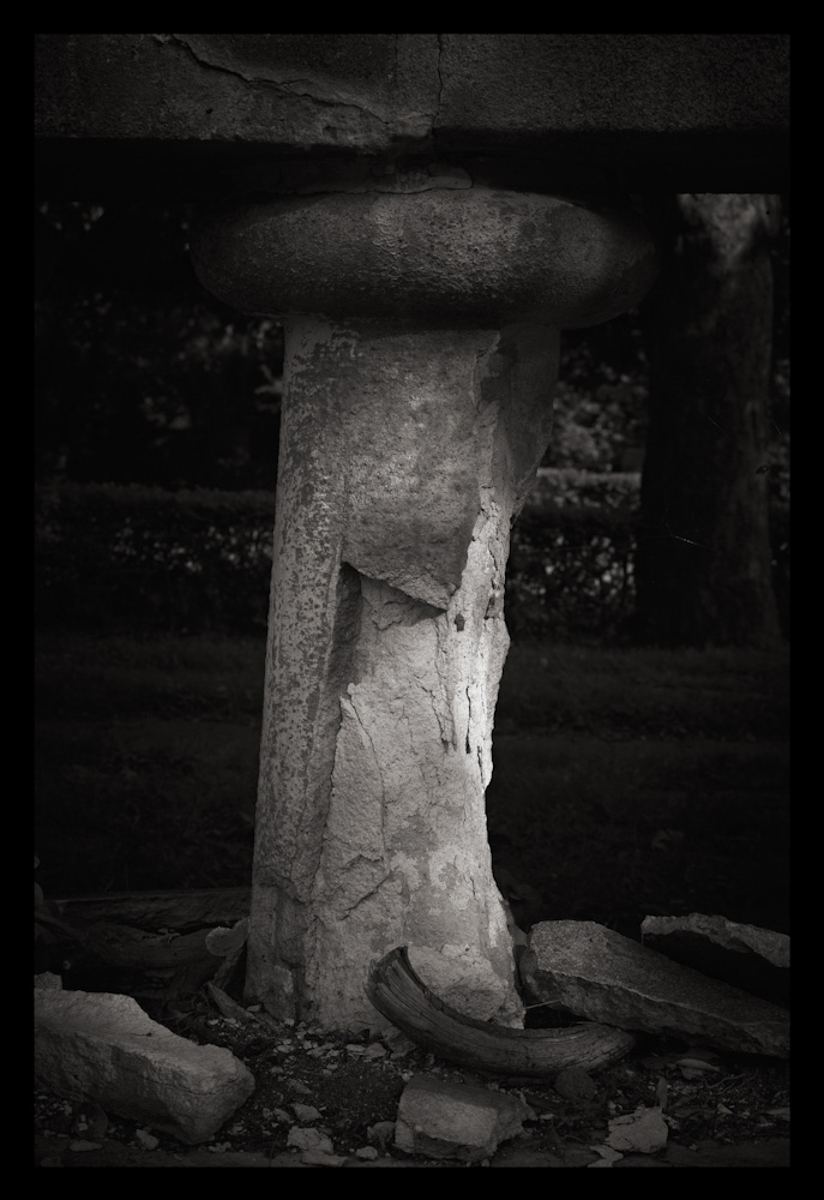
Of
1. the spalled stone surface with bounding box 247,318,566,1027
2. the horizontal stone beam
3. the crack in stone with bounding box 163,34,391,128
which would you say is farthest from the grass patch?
the crack in stone with bounding box 163,34,391,128

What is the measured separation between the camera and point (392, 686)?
3051 millimetres

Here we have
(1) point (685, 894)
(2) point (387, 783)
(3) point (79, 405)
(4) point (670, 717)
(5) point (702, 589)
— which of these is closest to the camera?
(2) point (387, 783)

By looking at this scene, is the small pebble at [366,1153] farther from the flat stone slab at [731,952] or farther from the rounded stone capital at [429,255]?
the rounded stone capital at [429,255]

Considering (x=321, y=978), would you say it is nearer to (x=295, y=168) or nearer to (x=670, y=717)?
(x=295, y=168)

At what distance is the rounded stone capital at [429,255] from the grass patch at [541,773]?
6.46 ft

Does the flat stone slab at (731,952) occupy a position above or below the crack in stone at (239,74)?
below

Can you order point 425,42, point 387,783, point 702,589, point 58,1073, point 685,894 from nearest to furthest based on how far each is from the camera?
1. point 425,42
2. point 58,1073
3. point 387,783
4. point 685,894
5. point 702,589

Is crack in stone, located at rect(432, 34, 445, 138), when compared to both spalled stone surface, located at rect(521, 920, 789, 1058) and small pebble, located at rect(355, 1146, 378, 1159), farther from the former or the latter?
small pebble, located at rect(355, 1146, 378, 1159)

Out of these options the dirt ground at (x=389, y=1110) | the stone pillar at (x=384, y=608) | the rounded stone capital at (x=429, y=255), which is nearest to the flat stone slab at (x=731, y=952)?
the dirt ground at (x=389, y=1110)

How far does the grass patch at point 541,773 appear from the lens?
4.64 meters

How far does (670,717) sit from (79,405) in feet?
17.8

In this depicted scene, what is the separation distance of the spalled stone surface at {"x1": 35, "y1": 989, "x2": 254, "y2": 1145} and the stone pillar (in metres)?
0.37

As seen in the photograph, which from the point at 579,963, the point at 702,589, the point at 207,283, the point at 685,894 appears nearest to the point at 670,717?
the point at 702,589

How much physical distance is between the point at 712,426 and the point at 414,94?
5.14 metres
